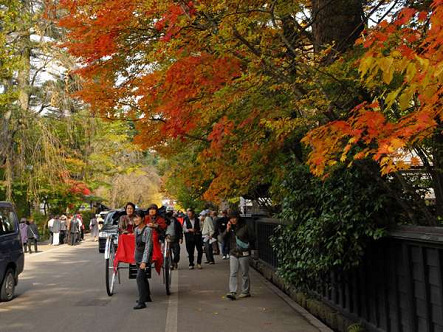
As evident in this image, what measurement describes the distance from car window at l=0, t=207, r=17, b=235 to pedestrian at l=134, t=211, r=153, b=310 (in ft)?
9.40

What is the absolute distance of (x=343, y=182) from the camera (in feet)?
22.5

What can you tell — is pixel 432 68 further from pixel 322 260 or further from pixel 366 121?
pixel 322 260

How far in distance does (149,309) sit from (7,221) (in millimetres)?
4126

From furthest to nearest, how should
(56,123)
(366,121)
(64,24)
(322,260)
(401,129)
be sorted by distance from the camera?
1. (56,123)
2. (64,24)
3. (322,260)
4. (366,121)
5. (401,129)

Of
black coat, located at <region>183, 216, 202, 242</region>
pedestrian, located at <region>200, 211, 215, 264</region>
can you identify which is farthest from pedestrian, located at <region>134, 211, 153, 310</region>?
pedestrian, located at <region>200, 211, 215, 264</region>

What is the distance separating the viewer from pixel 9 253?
10.7m

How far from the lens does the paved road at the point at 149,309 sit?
25.9 feet

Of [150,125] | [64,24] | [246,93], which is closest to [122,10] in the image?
[64,24]

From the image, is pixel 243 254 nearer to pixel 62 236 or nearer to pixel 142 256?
pixel 142 256

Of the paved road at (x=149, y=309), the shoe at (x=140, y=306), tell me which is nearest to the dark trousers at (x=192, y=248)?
the paved road at (x=149, y=309)

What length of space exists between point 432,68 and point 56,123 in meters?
27.4

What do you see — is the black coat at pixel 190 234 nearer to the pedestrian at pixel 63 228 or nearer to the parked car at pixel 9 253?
the parked car at pixel 9 253

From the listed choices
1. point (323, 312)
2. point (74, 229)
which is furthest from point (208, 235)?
point (74, 229)

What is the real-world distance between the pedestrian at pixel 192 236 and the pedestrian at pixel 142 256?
6.44 m
